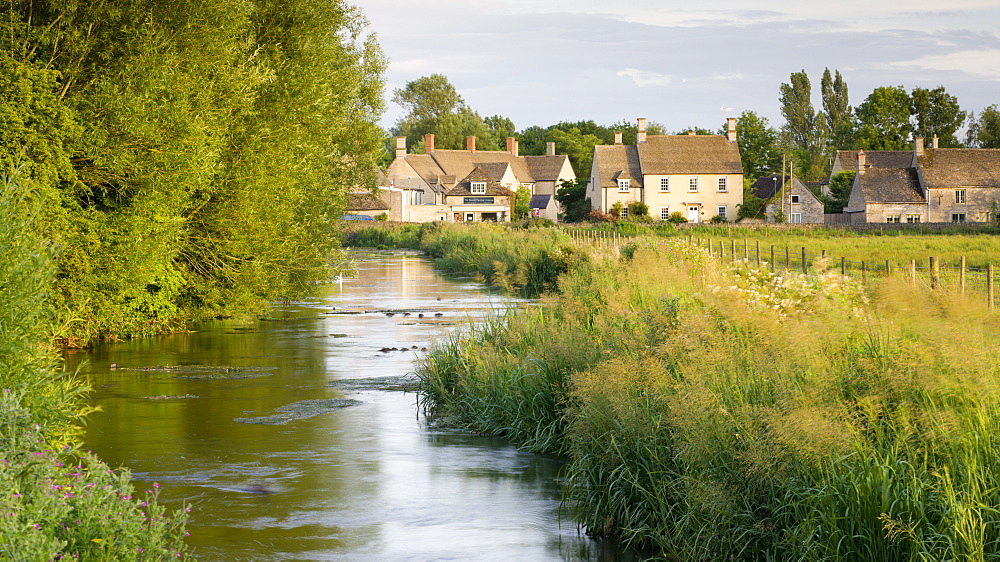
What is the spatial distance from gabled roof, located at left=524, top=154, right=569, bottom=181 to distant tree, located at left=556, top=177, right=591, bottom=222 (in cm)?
1368

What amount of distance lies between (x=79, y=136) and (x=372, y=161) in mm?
19670

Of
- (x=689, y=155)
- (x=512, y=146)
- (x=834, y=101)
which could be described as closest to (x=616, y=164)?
(x=689, y=155)

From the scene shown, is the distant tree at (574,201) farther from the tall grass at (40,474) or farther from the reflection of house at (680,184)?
the tall grass at (40,474)

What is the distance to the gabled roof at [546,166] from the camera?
379 ft

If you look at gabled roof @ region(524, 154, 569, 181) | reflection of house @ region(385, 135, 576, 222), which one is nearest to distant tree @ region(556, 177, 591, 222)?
reflection of house @ region(385, 135, 576, 222)

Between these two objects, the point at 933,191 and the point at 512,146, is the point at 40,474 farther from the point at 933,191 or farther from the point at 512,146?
the point at 512,146

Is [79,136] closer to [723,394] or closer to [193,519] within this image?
[193,519]

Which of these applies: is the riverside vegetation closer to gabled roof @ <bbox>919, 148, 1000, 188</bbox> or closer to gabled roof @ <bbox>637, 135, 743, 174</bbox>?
gabled roof @ <bbox>919, 148, 1000, 188</bbox>

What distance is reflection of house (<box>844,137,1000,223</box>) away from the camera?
81.1m

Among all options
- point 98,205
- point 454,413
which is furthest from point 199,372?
point 454,413

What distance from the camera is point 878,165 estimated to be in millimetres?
93125

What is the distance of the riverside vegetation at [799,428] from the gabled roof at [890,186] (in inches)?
2949

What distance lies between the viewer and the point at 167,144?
18.8m

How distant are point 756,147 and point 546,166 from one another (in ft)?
83.9
